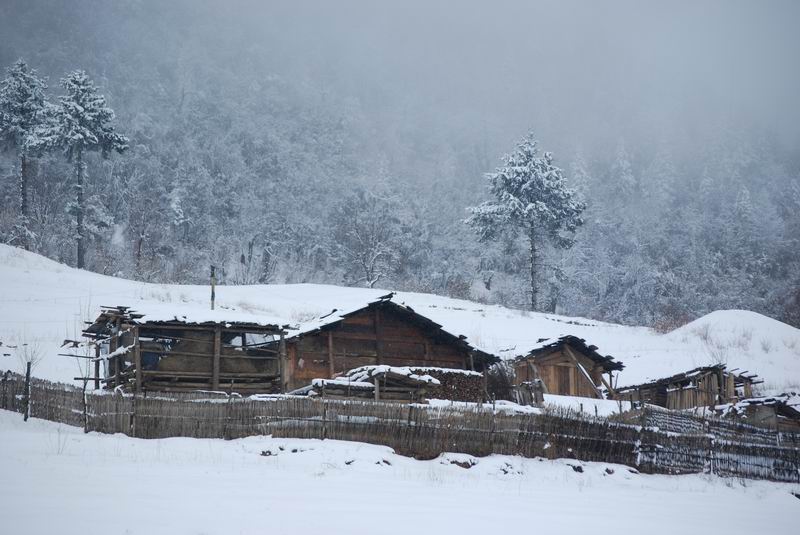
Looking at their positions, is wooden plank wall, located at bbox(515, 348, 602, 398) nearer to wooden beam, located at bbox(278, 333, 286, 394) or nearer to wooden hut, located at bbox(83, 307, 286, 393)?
wooden beam, located at bbox(278, 333, 286, 394)

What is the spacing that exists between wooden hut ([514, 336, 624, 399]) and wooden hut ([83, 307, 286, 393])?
14.0 m

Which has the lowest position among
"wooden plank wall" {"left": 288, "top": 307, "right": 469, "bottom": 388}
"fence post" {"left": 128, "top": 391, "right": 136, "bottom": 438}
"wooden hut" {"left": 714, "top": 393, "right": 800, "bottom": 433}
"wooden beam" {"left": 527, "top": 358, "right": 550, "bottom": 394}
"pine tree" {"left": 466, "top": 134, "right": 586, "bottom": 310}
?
"wooden hut" {"left": 714, "top": 393, "right": 800, "bottom": 433}

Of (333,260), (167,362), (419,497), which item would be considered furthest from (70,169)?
(419,497)

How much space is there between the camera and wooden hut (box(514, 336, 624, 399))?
35.4 meters

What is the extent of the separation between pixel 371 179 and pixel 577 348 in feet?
317

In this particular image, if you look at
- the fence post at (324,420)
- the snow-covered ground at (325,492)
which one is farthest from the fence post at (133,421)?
the fence post at (324,420)

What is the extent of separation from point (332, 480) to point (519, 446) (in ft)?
22.1

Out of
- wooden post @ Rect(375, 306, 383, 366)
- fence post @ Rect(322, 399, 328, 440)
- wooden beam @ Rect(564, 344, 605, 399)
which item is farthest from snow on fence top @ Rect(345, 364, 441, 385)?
wooden beam @ Rect(564, 344, 605, 399)

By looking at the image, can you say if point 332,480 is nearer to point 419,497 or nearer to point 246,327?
point 419,497

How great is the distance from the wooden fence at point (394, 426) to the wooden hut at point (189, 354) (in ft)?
12.7

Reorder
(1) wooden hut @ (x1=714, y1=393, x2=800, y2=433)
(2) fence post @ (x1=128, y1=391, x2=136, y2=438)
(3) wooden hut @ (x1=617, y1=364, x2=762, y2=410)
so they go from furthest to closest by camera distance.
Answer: (3) wooden hut @ (x1=617, y1=364, x2=762, y2=410), (1) wooden hut @ (x1=714, y1=393, x2=800, y2=433), (2) fence post @ (x1=128, y1=391, x2=136, y2=438)

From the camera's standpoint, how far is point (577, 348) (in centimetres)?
3662

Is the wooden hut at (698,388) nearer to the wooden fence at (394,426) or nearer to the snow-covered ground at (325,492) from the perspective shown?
the wooden fence at (394,426)

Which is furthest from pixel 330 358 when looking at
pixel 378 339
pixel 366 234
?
pixel 366 234
